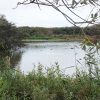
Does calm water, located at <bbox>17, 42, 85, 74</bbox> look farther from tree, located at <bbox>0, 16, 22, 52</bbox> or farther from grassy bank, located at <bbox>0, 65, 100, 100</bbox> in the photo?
tree, located at <bbox>0, 16, 22, 52</bbox>

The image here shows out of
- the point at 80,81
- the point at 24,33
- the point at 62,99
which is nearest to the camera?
the point at 62,99

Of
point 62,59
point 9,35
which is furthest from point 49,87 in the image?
point 9,35

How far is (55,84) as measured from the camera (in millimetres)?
5840

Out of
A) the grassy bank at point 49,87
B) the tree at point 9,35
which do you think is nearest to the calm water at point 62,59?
the grassy bank at point 49,87

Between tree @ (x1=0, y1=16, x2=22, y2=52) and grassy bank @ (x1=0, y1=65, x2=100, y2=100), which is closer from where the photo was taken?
grassy bank @ (x1=0, y1=65, x2=100, y2=100)

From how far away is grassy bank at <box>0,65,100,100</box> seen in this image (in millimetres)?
5273

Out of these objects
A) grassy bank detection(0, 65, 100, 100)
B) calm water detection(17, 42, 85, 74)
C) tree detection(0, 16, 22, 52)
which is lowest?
grassy bank detection(0, 65, 100, 100)

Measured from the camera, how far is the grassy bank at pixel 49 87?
208 inches

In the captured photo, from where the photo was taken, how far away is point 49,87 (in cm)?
588

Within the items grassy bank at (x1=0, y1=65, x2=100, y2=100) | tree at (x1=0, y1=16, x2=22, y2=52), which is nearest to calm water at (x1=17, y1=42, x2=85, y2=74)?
grassy bank at (x1=0, y1=65, x2=100, y2=100)

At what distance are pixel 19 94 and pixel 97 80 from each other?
119cm

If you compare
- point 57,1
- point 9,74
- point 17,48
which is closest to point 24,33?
point 17,48

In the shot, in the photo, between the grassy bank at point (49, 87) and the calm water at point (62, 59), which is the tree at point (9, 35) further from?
the grassy bank at point (49, 87)

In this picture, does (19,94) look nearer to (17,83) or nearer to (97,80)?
(17,83)
